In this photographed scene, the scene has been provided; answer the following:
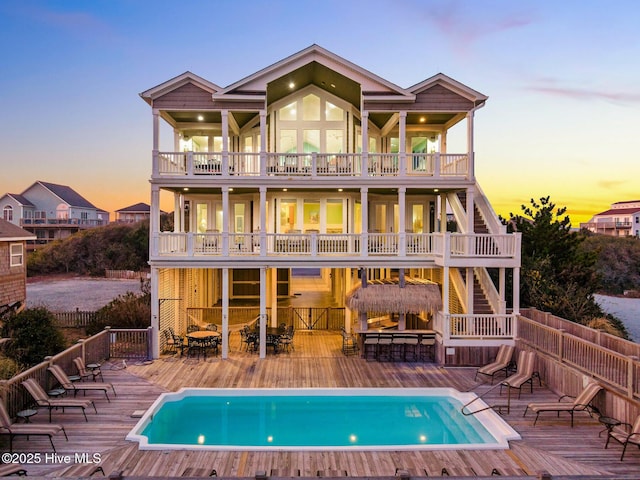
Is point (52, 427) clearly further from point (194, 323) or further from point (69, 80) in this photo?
point (69, 80)

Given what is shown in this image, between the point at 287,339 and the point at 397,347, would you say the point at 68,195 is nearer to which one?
the point at 287,339

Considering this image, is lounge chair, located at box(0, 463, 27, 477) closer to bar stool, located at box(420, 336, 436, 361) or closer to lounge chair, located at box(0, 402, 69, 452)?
lounge chair, located at box(0, 402, 69, 452)

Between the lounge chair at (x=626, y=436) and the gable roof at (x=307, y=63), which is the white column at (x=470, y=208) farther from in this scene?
the lounge chair at (x=626, y=436)

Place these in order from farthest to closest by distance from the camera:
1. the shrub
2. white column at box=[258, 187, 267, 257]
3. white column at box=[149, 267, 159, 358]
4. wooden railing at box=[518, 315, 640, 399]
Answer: the shrub → white column at box=[258, 187, 267, 257] → white column at box=[149, 267, 159, 358] → wooden railing at box=[518, 315, 640, 399]

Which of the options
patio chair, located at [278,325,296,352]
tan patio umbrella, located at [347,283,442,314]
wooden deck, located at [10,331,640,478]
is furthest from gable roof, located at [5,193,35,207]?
tan patio umbrella, located at [347,283,442,314]

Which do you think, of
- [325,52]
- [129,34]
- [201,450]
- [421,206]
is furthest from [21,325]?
[129,34]

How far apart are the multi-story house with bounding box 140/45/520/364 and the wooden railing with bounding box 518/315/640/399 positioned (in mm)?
1482

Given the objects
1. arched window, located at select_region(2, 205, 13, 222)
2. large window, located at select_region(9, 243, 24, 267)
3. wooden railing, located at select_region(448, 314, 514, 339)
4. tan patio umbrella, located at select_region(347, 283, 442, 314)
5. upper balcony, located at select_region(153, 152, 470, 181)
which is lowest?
wooden railing, located at select_region(448, 314, 514, 339)

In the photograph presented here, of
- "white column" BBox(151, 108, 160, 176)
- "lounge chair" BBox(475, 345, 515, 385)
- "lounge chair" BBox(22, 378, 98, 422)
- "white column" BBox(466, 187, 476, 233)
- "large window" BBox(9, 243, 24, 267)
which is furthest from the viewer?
"large window" BBox(9, 243, 24, 267)

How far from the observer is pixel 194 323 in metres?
18.2

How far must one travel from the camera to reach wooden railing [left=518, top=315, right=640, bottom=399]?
9.03 meters

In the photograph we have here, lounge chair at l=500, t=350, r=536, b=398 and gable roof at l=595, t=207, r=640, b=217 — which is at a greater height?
gable roof at l=595, t=207, r=640, b=217

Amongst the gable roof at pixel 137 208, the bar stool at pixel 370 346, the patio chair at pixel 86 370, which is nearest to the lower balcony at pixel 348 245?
the bar stool at pixel 370 346

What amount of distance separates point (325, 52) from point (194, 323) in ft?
40.7
